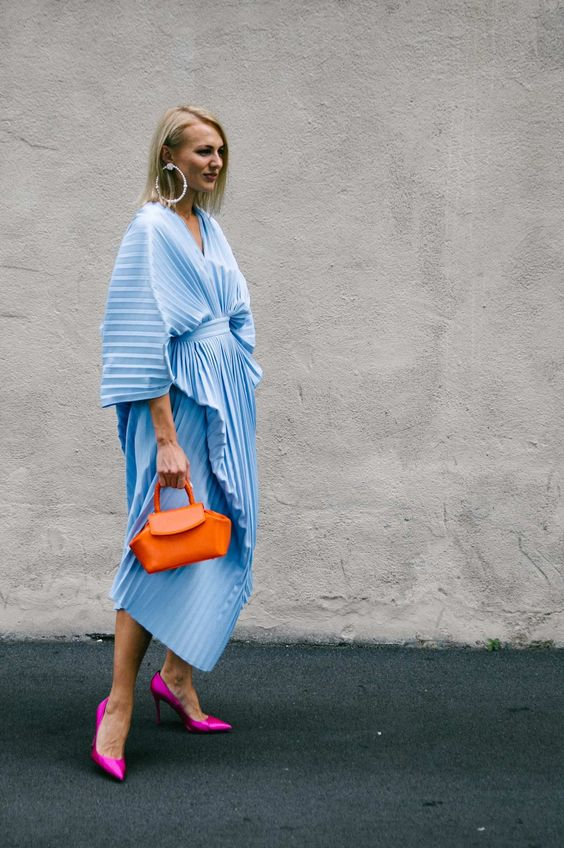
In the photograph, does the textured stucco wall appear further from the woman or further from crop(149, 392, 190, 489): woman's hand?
crop(149, 392, 190, 489): woman's hand

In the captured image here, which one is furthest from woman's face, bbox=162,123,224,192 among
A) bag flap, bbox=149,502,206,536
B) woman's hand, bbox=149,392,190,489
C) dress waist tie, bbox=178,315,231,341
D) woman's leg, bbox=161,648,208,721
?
woman's leg, bbox=161,648,208,721

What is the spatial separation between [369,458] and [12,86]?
195cm

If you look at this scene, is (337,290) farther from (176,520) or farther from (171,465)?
(176,520)

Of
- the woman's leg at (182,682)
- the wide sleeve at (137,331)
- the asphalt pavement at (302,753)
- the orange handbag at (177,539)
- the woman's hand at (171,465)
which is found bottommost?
the asphalt pavement at (302,753)

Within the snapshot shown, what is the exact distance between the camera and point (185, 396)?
3080mm

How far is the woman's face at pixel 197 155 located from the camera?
3080 millimetres

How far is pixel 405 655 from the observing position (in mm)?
4258

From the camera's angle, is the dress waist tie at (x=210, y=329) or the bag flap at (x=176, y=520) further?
the dress waist tie at (x=210, y=329)

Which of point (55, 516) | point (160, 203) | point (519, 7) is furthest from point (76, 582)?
point (519, 7)

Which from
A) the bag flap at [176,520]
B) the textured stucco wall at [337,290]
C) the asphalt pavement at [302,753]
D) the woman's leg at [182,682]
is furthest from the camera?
the textured stucco wall at [337,290]

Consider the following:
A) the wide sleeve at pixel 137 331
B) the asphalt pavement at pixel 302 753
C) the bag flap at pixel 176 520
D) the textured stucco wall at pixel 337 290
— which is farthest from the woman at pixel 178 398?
the textured stucco wall at pixel 337 290

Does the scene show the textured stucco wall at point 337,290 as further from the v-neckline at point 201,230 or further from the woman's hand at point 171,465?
the woman's hand at point 171,465

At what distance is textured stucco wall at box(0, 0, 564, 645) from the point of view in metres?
4.20

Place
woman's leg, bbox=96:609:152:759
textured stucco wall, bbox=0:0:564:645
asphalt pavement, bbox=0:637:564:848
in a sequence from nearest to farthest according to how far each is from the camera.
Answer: asphalt pavement, bbox=0:637:564:848 < woman's leg, bbox=96:609:152:759 < textured stucco wall, bbox=0:0:564:645
